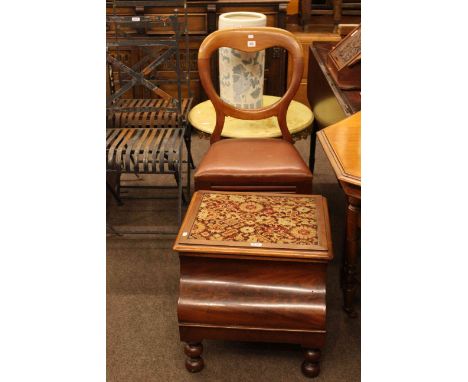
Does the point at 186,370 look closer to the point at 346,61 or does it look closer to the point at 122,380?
the point at 122,380

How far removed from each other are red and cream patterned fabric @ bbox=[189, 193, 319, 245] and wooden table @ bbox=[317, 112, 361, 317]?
0.16m

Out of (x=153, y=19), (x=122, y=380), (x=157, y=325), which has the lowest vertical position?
(x=122, y=380)

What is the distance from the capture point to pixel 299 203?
171 centimetres

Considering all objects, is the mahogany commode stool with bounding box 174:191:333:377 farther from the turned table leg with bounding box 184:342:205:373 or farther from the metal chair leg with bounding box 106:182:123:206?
the metal chair leg with bounding box 106:182:123:206

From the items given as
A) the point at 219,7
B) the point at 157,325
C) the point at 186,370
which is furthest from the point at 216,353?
the point at 219,7

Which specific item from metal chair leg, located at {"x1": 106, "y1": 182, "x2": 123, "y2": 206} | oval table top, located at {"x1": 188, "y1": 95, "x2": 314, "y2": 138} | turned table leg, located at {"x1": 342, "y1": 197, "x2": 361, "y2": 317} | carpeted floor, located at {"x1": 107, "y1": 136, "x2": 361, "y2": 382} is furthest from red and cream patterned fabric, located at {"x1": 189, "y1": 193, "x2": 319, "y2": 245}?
metal chair leg, located at {"x1": 106, "y1": 182, "x2": 123, "y2": 206}

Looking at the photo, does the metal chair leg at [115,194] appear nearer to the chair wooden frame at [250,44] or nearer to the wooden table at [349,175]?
the chair wooden frame at [250,44]

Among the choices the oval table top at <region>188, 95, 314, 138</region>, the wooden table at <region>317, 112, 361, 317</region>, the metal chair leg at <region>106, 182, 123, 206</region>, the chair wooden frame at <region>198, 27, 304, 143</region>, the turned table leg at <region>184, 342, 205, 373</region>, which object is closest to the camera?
the wooden table at <region>317, 112, 361, 317</region>

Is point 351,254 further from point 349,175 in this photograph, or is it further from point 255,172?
point 255,172

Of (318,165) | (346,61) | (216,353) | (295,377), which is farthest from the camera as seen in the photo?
(318,165)

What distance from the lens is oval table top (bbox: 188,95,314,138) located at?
238cm

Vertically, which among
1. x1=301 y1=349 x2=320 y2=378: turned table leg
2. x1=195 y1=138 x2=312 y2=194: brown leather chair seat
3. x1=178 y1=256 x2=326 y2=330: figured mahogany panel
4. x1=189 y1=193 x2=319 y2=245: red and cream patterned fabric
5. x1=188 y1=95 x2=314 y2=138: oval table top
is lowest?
x1=301 y1=349 x2=320 y2=378: turned table leg

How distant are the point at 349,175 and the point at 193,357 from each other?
84cm

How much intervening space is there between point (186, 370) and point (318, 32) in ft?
9.78
